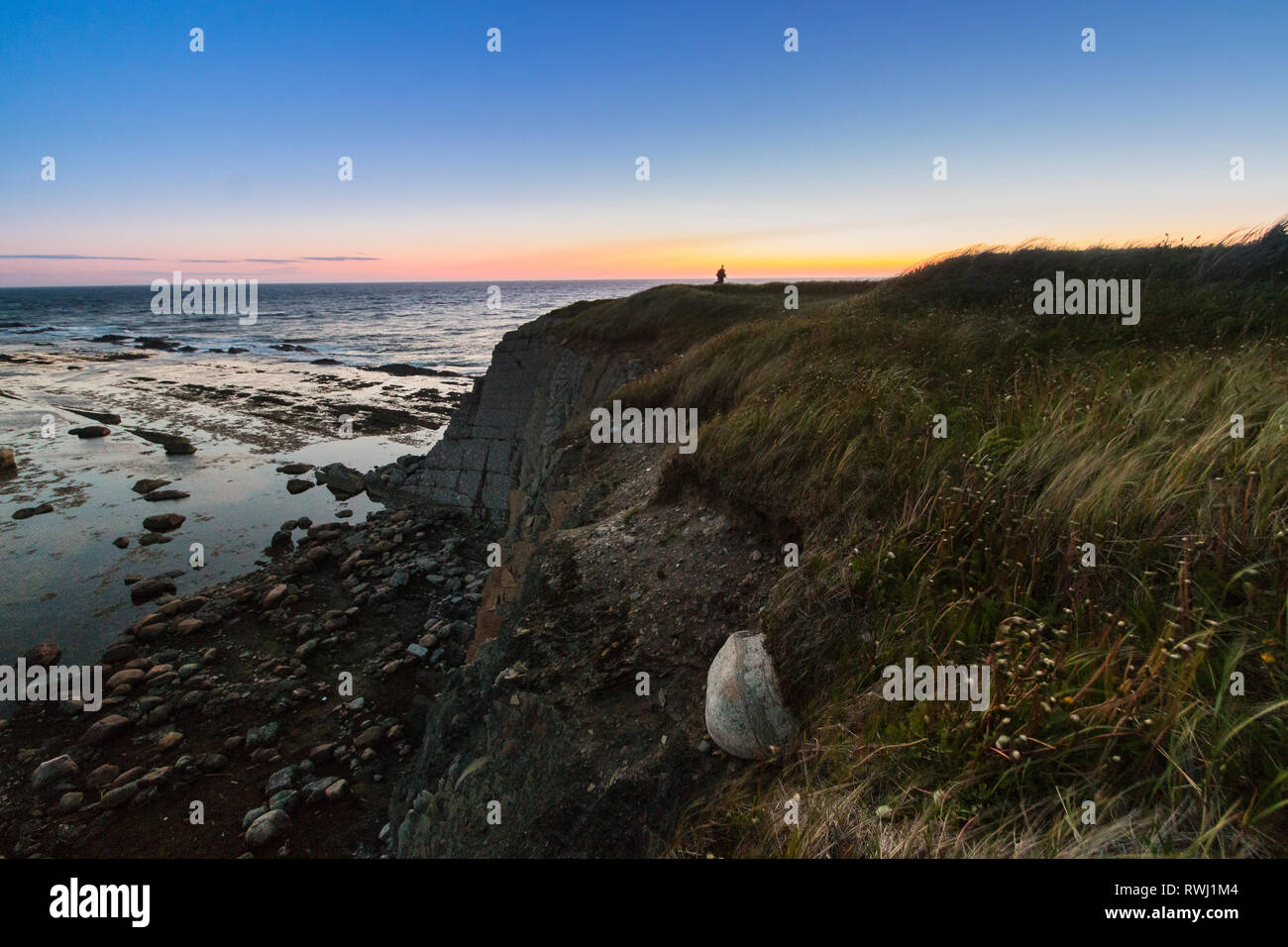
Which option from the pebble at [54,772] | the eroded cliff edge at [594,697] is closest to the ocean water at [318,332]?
the pebble at [54,772]

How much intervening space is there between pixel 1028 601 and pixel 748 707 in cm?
186

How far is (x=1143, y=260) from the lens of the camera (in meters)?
12.1

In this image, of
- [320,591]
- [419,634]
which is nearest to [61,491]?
[320,591]

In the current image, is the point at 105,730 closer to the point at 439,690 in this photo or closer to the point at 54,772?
the point at 54,772

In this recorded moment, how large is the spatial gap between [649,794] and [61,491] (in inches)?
1110

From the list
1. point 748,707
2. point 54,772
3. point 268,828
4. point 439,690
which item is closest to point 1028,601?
point 748,707

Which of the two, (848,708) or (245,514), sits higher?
(848,708)

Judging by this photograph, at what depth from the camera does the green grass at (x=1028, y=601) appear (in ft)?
7.71

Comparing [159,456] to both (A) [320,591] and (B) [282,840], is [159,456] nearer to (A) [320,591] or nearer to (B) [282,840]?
(A) [320,591]

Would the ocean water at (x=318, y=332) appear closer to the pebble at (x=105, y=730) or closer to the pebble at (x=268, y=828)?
the pebble at (x=105, y=730)

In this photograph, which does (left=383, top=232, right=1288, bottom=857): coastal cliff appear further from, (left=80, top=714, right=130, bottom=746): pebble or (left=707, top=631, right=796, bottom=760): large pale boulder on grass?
(left=80, top=714, right=130, bottom=746): pebble

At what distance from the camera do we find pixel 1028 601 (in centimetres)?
347

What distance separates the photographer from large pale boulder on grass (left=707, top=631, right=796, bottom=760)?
374 centimetres

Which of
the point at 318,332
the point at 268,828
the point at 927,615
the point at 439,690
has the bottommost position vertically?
the point at 268,828
